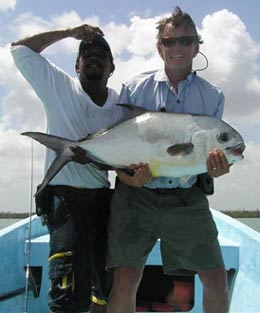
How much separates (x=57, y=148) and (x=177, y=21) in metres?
1.49

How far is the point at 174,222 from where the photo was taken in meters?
4.19

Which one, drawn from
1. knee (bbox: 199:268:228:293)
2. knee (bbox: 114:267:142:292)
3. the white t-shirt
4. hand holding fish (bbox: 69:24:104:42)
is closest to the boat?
knee (bbox: 199:268:228:293)

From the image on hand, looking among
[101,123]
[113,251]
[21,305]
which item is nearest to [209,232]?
[113,251]

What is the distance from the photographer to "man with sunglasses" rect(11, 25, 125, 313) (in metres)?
4.03

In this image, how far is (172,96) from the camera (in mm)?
4383

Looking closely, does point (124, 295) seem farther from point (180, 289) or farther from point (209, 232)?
point (180, 289)

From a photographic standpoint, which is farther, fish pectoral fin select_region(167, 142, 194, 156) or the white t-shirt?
the white t-shirt

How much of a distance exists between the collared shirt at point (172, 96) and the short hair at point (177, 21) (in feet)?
1.22

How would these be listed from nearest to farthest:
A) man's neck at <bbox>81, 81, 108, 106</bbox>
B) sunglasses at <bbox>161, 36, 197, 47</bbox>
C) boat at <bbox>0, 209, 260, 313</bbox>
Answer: sunglasses at <bbox>161, 36, 197, 47</bbox> < man's neck at <bbox>81, 81, 108, 106</bbox> < boat at <bbox>0, 209, 260, 313</bbox>

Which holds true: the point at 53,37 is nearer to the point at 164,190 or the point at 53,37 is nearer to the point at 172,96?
the point at 172,96

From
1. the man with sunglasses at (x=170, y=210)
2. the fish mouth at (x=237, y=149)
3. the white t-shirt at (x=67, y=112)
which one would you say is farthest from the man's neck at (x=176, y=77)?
the fish mouth at (x=237, y=149)

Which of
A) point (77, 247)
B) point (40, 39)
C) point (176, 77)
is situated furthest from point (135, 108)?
point (77, 247)

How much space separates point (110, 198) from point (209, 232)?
0.89 metres

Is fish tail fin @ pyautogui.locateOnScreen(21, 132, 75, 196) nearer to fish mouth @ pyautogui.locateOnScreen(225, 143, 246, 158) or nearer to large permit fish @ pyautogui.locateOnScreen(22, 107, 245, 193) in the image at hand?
large permit fish @ pyautogui.locateOnScreen(22, 107, 245, 193)
